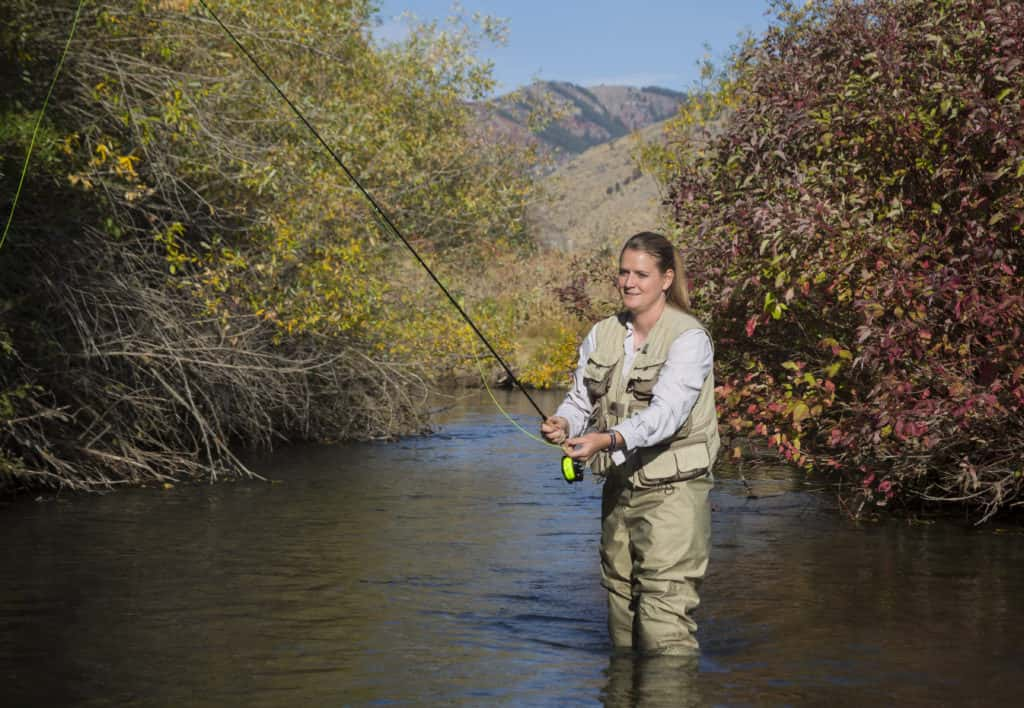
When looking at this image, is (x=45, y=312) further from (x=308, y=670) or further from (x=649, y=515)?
(x=649, y=515)

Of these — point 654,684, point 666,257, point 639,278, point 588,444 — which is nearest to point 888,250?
point 666,257

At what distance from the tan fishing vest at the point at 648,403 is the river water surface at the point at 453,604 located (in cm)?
97

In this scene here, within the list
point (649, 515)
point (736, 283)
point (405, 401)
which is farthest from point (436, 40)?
point (649, 515)

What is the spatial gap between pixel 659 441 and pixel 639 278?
683 millimetres

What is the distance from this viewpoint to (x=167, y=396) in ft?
42.1

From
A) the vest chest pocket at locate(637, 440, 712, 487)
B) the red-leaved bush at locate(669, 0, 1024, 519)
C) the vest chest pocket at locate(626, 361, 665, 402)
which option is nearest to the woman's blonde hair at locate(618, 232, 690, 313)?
the vest chest pocket at locate(626, 361, 665, 402)

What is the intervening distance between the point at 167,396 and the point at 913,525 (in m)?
6.51

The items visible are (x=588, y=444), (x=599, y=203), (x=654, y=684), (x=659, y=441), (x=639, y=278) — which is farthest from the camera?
(x=599, y=203)

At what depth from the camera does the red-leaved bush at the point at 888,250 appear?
8961mm

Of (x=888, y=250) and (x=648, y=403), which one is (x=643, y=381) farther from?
(x=888, y=250)

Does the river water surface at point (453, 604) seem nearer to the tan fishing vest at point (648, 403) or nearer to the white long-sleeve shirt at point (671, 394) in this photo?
the tan fishing vest at point (648, 403)

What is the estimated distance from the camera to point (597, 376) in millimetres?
5961

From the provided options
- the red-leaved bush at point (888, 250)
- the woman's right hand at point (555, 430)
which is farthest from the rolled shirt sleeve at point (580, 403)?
the red-leaved bush at point (888, 250)

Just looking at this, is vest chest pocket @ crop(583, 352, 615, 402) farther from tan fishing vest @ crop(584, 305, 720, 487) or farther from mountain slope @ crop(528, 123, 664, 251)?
mountain slope @ crop(528, 123, 664, 251)
